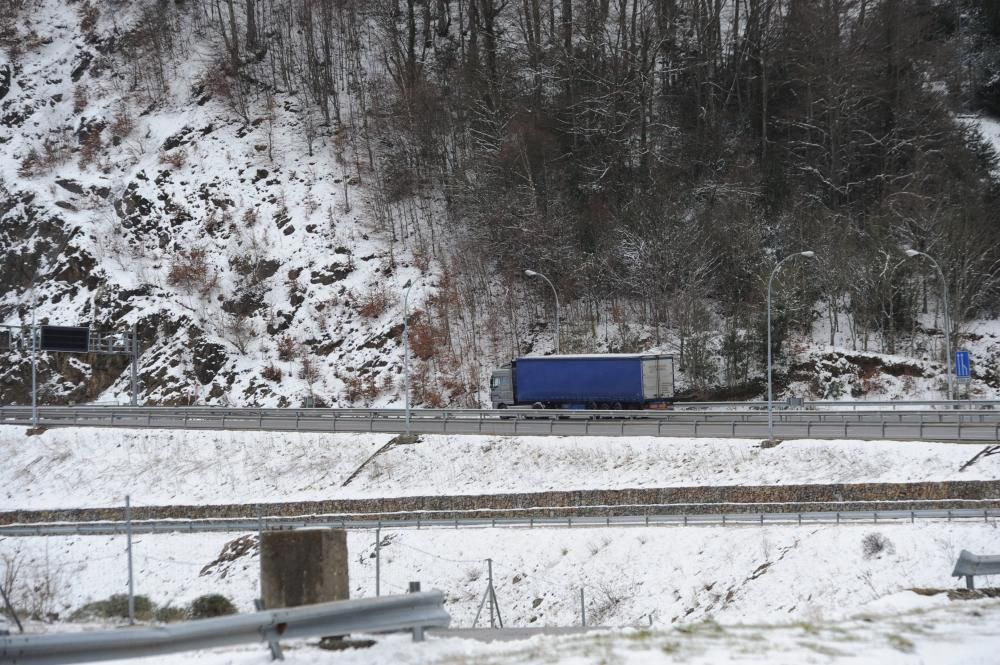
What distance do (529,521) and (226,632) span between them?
936 inches

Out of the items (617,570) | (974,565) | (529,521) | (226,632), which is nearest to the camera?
(226,632)

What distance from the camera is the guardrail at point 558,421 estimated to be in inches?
1403

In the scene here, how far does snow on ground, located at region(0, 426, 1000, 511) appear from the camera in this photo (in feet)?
108

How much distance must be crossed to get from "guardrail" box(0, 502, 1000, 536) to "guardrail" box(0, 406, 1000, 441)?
8829 millimetres

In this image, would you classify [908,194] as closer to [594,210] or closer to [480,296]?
[594,210]

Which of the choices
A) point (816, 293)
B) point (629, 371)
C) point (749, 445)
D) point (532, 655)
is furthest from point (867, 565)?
point (816, 293)

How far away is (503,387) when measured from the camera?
4925cm

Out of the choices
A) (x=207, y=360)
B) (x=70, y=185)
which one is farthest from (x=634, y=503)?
(x=70, y=185)

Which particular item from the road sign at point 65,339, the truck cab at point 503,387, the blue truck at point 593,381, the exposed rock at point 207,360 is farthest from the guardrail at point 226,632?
the exposed rock at point 207,360

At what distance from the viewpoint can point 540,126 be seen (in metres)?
64.2

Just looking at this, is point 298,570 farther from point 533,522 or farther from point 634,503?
point 634,503

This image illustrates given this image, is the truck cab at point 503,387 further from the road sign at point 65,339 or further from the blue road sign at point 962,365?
the road sign at point 65,339

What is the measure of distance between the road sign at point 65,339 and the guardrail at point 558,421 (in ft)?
13.0

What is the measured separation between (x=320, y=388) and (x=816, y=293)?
28.3 meters
